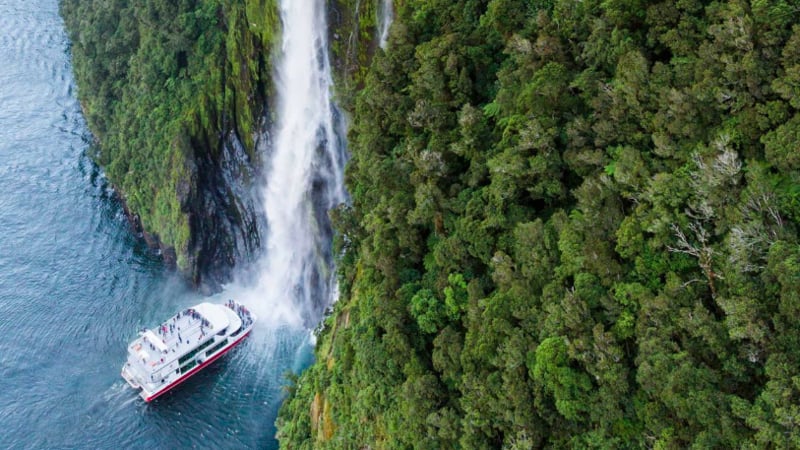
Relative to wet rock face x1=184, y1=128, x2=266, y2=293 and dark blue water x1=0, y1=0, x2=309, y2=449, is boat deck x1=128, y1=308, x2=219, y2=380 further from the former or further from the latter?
wet rock face x1=184, y1=128, x2=266, y2=293

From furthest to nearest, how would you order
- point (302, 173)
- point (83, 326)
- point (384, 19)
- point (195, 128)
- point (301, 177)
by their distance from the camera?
1. point (195, 128)
2. point (83, 326)
3. point (301, 177)
4. point (302, 173)
5. point (384, 19)

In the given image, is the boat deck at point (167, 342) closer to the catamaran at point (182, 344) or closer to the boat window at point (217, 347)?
the catamaran at point (182, 344)

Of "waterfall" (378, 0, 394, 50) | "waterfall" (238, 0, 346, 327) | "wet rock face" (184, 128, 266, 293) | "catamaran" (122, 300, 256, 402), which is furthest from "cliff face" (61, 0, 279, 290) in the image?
"waterfall" (378, 0, 394, 50)

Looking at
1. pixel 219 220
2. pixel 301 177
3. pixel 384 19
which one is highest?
pixel 384 19

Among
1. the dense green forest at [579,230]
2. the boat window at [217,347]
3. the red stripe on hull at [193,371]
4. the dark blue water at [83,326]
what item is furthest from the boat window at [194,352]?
the dense green forest at [579,230]

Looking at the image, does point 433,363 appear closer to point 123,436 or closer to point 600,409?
point 600,409

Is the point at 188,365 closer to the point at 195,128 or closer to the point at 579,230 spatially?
the point at 195,128

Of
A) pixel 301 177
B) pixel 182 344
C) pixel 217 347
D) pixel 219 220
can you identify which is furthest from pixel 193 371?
pixel 301 177
